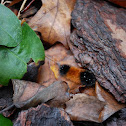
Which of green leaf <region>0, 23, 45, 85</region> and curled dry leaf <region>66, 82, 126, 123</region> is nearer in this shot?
curled dry leaf <region>66, 82, 126, 123</region>

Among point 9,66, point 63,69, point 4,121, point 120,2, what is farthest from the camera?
point 120,2

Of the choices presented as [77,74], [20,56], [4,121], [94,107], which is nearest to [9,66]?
[20,56]

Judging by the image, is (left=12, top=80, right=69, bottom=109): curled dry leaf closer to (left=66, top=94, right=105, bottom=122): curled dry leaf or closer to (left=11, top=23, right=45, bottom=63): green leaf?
(left=66, top=94, right=105, bottom=122): curled dry leaf

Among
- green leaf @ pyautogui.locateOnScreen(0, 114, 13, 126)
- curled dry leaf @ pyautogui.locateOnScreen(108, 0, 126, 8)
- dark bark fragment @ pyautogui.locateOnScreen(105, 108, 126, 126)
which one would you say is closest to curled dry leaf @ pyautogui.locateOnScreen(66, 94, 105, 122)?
dark bark fragment @ pyautogui.locateOnScreen(105, 108, 126, 126)

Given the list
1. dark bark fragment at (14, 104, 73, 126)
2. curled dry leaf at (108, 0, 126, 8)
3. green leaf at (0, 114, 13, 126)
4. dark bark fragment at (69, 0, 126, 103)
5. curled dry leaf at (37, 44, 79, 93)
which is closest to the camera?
dark bark fragment at (14, 104, 73, 126)

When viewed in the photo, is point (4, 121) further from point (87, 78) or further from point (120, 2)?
point (120, 2)

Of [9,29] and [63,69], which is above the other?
[9,29]
